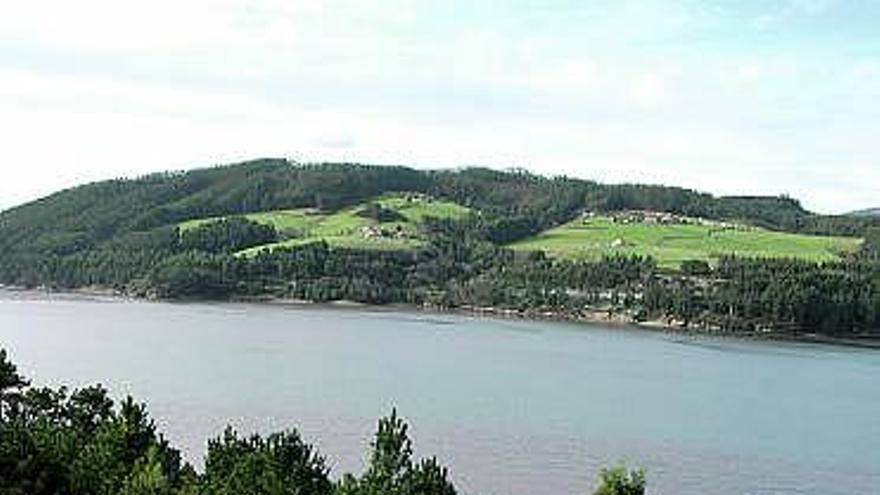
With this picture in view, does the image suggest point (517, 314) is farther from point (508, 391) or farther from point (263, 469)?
point (263, 469)

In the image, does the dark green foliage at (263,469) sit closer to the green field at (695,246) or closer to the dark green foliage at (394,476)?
the dark green foliage at (394,476)

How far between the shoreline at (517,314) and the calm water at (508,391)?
11241mm

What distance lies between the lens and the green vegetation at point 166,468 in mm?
30969

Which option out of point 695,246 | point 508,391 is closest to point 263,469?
point 508,391

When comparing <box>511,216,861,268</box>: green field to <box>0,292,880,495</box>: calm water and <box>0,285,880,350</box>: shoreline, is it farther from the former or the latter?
<box>0,292,880,495</box>: calm water

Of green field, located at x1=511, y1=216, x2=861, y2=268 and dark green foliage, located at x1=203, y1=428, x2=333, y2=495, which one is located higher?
green field, located at x1=511, y1=216, x2=861, y2=268

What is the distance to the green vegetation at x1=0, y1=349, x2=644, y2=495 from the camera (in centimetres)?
3097

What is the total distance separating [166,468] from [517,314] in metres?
140

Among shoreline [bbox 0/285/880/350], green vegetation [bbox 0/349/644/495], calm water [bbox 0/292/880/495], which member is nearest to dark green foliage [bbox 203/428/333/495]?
green vegetation [bbox 0/349/644/495]

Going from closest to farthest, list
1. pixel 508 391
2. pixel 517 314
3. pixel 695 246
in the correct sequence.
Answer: pixel 508 391, pixel 517 314, pixel 695 246

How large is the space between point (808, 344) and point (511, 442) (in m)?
85.7

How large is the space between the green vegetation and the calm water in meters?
21.0

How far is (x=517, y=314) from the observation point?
17312cm

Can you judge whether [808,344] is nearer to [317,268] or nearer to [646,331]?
[646,331]
